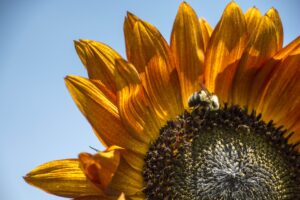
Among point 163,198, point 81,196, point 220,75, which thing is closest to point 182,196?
point 163,198

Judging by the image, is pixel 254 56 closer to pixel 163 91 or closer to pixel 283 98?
pixel 283 98

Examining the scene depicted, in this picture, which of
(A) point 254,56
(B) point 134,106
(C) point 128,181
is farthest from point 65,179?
(A) point 254,56

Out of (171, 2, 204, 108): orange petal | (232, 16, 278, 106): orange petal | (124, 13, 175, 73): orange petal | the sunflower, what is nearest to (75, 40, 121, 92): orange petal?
the sunflower

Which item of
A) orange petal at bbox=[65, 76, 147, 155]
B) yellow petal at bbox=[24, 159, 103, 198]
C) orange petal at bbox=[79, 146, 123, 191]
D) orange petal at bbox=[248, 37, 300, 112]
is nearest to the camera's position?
orange petal at bbox=[79, 146, 123, 191]

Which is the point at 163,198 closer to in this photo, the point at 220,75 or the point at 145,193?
the point at 145,193

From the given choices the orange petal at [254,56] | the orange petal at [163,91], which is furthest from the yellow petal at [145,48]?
the orange petal at [254,56]

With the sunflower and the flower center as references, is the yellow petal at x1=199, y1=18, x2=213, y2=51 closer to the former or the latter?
the sunflower

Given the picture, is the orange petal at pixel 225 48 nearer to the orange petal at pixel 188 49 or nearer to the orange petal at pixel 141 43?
the orange petal at pixel 188 49
